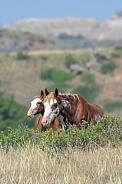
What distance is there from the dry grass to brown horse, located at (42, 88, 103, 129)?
51.2 inches

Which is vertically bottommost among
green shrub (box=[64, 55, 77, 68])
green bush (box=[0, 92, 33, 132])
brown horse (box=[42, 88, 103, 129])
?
brown horse (box=[42, 88, 103, 129])

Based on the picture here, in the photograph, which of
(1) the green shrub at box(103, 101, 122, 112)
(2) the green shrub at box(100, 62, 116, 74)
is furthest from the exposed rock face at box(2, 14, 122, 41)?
(1) the green shrub at box(103, 101, 122, 112)

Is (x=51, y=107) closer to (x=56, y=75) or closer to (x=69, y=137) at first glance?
(x=69, y=137)

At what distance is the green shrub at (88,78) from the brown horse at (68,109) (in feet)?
182

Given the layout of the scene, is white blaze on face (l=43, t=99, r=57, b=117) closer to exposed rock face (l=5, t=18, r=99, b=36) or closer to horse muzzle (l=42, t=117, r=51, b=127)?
horse muzzle (l=42, t=117, r=51, b=127)

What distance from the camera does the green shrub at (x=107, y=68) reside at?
7475cm

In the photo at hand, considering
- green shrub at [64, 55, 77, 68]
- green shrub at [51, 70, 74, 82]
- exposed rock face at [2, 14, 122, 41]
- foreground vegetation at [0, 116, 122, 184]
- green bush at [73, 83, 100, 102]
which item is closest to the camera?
foreground vegetation at [0, 116, 122, 184]

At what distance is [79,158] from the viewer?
11297mm

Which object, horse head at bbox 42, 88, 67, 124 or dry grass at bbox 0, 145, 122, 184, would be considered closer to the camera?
dry grass at bbox 0, 145, 122, 184

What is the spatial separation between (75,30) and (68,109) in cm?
16531

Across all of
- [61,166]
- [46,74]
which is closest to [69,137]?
[61,166]

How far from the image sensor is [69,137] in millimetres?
12133

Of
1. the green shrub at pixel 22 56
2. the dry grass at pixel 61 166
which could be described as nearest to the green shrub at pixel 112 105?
the green shrub at pixel 22 56

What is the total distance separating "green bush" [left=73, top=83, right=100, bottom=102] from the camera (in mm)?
64938
